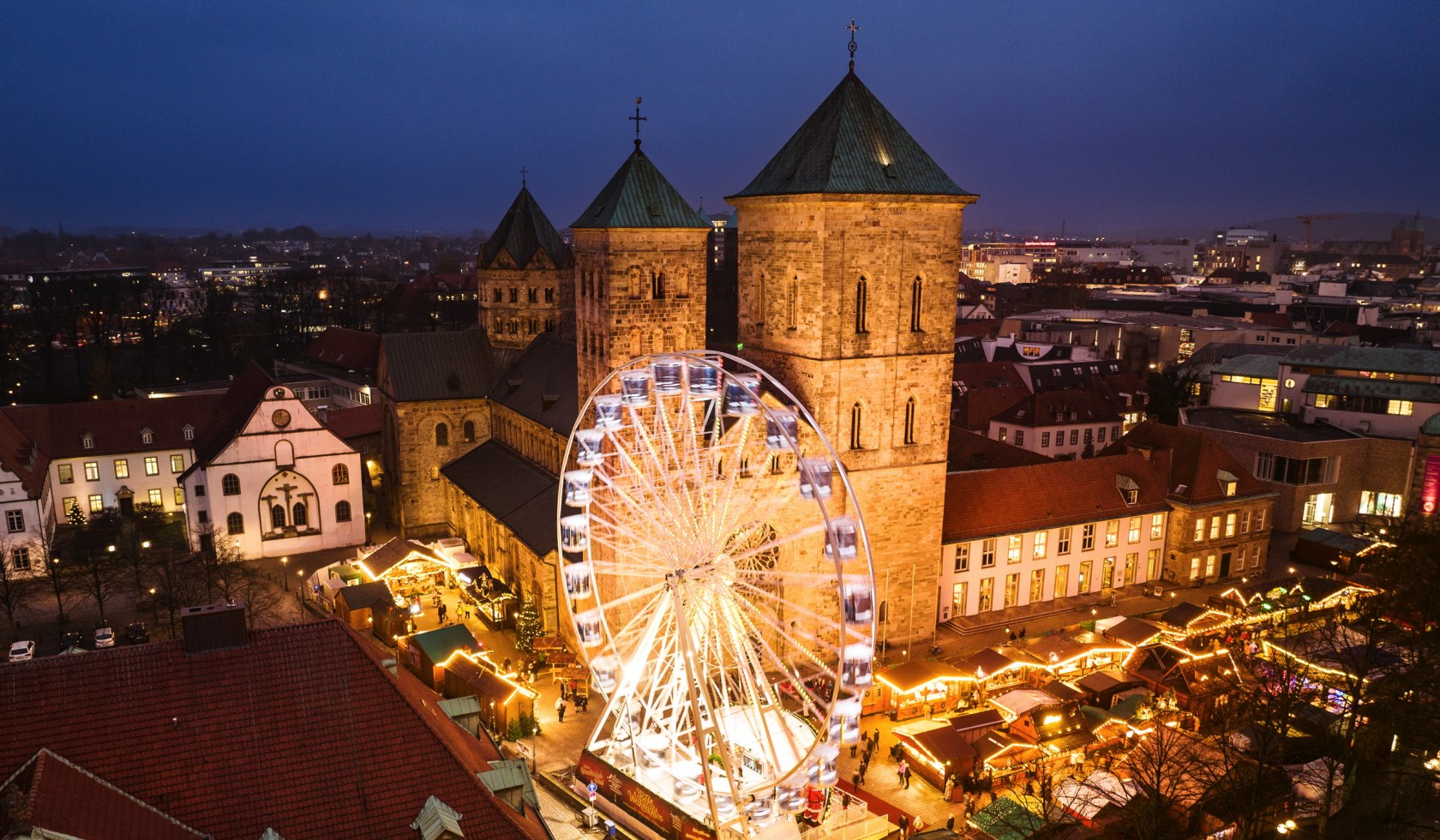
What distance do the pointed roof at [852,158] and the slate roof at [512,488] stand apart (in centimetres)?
1494

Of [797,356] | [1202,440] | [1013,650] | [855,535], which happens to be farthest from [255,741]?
[1202,440]

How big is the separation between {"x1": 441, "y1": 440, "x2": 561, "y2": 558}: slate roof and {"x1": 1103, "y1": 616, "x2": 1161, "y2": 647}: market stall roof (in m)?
20.5

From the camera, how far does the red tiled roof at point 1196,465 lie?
4306cm

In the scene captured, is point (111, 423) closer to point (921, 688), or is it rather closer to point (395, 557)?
point (395, 557)

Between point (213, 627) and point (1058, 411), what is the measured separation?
171ft

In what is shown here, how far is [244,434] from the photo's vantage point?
4488cm

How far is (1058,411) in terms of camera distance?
59.9m

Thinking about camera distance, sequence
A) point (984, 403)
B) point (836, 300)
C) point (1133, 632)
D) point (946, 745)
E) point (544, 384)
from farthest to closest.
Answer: point (984, 403), point (544, 384), point (1133, 632), point (836, 300), point (946, 745)

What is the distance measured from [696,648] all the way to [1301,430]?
43.3 metres

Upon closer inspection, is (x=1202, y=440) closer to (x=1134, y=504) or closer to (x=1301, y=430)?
(x=1134, y=504)

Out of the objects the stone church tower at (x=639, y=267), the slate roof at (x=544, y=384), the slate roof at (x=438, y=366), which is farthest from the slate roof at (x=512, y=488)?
the stone church tower at (x=639, y=267)

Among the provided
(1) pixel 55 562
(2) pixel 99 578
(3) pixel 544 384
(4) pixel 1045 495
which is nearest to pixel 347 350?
(1) pixel 55 562

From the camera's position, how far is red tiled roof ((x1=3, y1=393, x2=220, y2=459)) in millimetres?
47969

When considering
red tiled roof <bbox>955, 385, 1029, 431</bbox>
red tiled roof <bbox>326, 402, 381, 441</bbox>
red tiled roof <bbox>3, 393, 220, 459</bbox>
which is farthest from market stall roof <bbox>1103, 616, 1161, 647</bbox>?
red tiled roof <bbox>3, 393, 220, 459</bbox>
